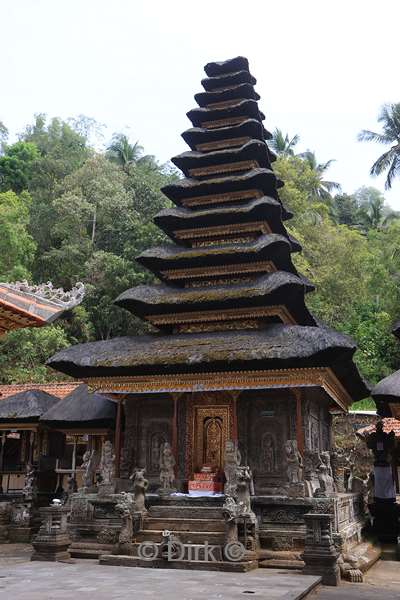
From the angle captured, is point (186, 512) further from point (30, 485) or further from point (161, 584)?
point (30, 485)

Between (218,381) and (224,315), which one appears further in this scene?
(224,315)

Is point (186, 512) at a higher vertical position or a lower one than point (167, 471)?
lower

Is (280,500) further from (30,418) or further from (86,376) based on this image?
(30,418)

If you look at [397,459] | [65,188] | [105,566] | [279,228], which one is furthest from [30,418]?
[65,188]

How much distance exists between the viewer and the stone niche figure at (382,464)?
2042 cm

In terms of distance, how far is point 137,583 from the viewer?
10492 mm

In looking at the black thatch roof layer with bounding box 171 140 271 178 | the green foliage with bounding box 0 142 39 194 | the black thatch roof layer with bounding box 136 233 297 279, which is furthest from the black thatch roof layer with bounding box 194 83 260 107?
the green foliage with bounding box 0 142 39 194

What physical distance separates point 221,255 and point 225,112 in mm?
7087

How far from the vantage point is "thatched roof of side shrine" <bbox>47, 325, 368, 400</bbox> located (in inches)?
611

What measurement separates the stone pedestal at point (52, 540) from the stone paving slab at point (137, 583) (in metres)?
0.63

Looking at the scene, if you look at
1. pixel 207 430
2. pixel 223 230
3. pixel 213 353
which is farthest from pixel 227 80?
pixel 207 430

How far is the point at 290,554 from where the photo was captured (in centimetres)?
1359

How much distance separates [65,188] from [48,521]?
34966 mm

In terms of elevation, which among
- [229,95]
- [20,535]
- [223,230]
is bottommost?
[20,535]
